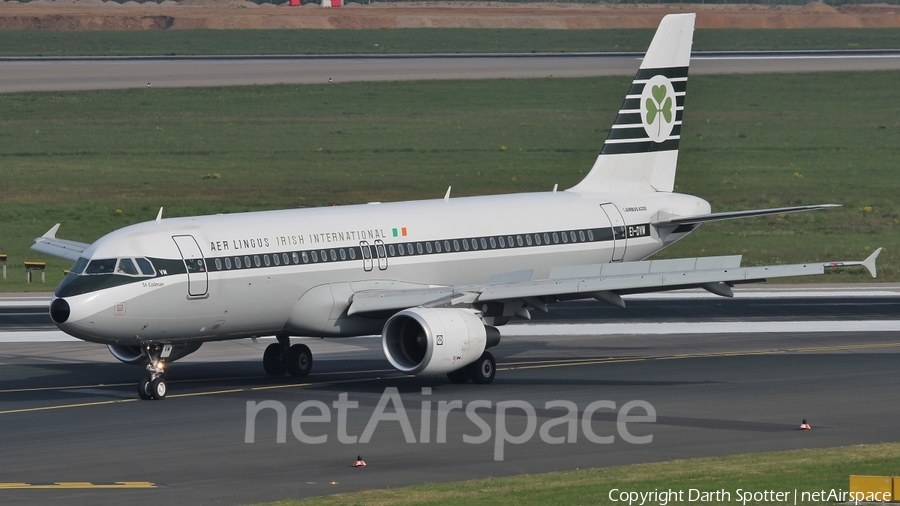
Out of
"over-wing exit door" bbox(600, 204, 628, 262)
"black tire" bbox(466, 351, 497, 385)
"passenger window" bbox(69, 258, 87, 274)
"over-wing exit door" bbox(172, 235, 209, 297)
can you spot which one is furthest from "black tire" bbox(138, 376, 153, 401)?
"over-wing exit door" bbox(600, 204, 628, 262)

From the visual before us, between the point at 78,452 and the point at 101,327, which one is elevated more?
the point at 101,327

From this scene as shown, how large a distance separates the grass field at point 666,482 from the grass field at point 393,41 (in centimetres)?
12322

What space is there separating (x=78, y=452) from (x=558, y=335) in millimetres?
21345

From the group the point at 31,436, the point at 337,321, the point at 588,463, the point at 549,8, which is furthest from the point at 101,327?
the point at 549,8

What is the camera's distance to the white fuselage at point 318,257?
34.3 m

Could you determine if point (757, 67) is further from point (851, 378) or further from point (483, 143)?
point (851, 378)

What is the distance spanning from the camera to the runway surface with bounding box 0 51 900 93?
394ft

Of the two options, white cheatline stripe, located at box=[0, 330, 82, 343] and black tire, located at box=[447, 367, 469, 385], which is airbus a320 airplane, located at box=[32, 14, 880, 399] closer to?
black tire, located at box=[447, 367, 469, 385]

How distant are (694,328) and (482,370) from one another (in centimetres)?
1319

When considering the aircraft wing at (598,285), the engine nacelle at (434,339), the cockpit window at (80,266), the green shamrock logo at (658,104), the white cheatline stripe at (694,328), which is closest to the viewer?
the cockpit window at (80,266)

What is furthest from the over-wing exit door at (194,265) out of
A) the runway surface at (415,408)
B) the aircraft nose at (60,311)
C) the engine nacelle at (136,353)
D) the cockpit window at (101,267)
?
the aircraft nose at (60,311)

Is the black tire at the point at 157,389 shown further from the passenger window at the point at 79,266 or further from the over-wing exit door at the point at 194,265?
the passenger window at the point at 79,266

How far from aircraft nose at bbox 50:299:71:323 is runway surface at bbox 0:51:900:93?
3328 inches

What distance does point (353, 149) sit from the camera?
9469cm
